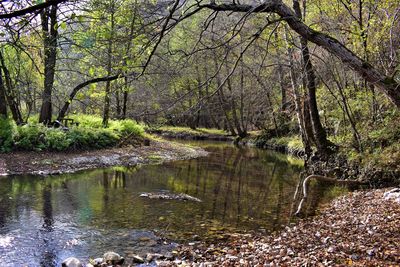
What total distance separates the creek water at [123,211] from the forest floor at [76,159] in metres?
1.08

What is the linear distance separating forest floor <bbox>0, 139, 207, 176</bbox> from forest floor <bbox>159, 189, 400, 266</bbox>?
9.48 meters

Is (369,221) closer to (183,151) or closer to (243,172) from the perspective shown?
(243,172)

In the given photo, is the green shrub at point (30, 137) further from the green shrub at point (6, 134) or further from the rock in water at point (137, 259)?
the rock in water at point (137, 259)

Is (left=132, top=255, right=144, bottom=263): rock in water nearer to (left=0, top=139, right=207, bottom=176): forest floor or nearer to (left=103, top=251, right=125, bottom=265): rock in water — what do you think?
(left=103, top=251, right=125, bottom=265): rock in water

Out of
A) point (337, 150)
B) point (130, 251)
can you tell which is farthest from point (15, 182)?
point (337, 150)

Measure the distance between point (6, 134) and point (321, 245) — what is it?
14.4m

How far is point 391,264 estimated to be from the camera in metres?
4.63

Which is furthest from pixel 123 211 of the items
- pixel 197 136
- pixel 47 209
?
pixel 197 136

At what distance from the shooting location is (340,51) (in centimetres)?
681

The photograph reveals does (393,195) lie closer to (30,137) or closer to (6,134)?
(30,137)

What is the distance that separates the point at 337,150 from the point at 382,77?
1034cm

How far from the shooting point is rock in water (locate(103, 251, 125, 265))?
6.07 m

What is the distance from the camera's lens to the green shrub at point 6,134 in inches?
620

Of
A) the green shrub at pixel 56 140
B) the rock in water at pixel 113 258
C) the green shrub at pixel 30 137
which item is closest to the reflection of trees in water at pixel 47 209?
the rock in water at pixel 113 258
